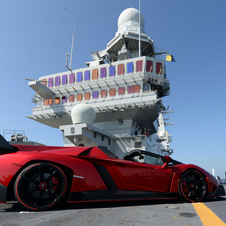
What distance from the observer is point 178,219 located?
2.35 meters

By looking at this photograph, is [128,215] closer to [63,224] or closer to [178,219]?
[178,219]

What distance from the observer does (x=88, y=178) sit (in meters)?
3.33

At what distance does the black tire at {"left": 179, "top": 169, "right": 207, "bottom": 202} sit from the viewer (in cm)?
392

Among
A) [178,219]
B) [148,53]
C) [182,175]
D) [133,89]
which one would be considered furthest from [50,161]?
[148,53]

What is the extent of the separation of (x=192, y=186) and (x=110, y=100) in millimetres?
22433

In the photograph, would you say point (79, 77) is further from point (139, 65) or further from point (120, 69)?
point (139, 65)

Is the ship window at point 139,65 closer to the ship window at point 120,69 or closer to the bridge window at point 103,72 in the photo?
the ship window at point 120,69

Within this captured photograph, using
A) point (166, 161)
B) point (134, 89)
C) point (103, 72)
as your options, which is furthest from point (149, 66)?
point (166, 161)

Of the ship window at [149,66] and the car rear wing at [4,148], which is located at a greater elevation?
the ship window at [149,66]

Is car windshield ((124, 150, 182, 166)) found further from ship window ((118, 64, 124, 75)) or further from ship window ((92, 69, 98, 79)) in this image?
ship window ((92, 69, 98, 79))

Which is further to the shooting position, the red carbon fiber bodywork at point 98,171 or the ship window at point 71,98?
the ship window at point 71,98

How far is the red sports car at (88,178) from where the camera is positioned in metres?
3.02

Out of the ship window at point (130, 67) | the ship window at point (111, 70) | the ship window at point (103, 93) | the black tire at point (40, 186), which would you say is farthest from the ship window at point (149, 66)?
the black tire at point (40, 186)

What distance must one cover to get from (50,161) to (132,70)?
2453 centimetres
